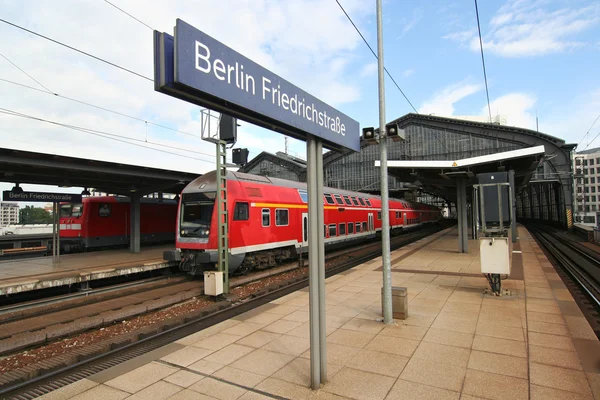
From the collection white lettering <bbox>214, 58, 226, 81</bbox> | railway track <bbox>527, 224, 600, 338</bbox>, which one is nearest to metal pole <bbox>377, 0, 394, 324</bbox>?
railway track <bbox>527, 224, 600, 338</bbox>

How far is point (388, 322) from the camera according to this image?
20.1 feet

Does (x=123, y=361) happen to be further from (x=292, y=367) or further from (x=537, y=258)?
(x=537, y=258)

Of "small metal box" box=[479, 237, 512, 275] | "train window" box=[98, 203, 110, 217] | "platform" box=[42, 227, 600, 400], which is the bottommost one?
"platform" box=[42, 227, 600, 400]

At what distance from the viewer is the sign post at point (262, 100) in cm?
260

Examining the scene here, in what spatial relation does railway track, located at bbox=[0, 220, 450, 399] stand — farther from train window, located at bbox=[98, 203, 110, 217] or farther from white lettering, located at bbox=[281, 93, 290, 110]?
train window, located at bbox=[98, 203, 110, 217]

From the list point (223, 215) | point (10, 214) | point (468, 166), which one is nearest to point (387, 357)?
point (223, 215)

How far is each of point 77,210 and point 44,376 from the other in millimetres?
16339

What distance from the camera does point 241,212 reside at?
10.9 m

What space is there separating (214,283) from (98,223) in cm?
1321

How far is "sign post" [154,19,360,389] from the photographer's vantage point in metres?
2.60

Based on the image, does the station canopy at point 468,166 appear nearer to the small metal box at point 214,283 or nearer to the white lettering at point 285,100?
the small metal box at point 214,283

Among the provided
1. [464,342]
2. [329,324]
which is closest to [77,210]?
[329,324]

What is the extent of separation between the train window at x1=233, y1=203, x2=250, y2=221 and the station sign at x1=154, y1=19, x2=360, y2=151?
674 cm

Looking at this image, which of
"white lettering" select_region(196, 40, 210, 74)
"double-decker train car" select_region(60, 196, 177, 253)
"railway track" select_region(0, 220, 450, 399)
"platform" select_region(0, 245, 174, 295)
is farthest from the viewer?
"double-decker train car" select_region(60, 196, 177, 253)
